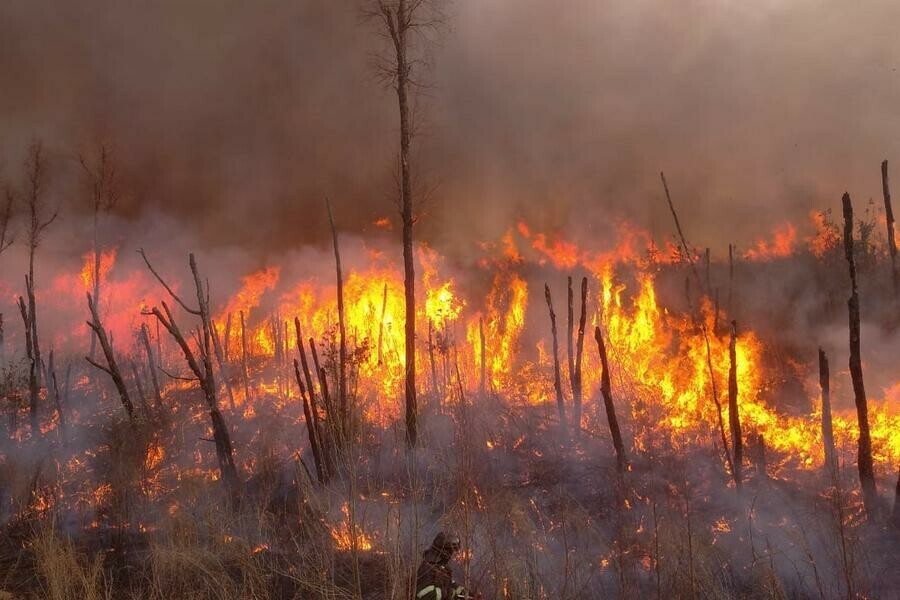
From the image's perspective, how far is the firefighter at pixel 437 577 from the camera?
6176mm

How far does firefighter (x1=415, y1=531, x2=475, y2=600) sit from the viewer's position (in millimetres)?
6176

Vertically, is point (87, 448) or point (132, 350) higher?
point (132, 350)

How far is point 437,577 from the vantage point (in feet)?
20.8

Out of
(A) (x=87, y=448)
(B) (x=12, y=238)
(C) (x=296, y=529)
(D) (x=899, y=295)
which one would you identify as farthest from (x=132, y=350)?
(D) (x=899, y=295)

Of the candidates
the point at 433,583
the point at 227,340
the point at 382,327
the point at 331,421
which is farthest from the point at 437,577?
the point at 227,340

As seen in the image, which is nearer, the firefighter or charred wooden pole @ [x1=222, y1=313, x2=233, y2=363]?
the firefighter

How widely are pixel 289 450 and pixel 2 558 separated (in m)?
8.07

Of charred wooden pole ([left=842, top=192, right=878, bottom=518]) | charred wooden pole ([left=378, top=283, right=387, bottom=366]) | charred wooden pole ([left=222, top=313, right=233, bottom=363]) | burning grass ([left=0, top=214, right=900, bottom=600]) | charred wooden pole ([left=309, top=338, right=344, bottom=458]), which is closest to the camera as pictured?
charred wooden pole ([left=309, top=338, right=344, bottom=458])

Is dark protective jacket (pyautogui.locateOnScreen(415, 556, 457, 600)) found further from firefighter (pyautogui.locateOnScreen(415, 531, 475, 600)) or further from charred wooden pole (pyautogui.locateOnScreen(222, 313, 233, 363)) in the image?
charred wooden pole (pyautogui.locateOnScreen(222, 313, 233, 363))

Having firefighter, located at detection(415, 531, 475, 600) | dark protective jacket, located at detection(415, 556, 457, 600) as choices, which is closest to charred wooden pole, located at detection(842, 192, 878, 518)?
firefighter, located at detection(415, 531, 475, 600)

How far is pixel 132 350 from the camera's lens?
121 feet

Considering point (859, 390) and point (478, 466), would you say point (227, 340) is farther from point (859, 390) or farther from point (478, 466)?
point (859, 390)

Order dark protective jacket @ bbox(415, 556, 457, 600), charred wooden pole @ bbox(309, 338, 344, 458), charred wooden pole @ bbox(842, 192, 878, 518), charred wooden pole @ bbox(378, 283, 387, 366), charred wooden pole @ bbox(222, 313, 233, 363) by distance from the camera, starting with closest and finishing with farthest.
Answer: dark protective jacket @ bbox(415, 556, 457, 600)
charred wooden pole @ bbox(309, 338, 344, 458)
charred wooden pole @ bbox(842, 192, 878, 518)
charred wooden pole @ bbox(378, 283, 387, 366)
charred wooden pole @ bbox(222, 313, 233, 363)

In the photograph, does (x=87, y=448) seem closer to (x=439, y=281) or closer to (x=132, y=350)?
(x=132, y=350)
